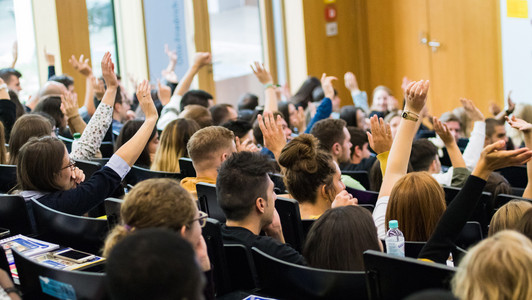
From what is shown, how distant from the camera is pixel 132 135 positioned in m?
5.10

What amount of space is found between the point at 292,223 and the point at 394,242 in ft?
1.80

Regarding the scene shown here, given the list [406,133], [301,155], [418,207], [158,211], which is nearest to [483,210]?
[406,133]

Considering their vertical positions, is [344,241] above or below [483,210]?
above

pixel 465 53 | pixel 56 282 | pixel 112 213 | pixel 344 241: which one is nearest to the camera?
pixel 56 282

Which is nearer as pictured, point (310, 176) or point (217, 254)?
point (217, 254)

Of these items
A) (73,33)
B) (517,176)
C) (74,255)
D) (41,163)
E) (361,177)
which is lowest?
(517,176)

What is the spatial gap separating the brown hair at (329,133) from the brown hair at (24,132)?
1.92 meters

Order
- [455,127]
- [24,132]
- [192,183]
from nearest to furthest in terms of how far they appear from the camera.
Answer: [192,183] < [24,132] < [455,127]

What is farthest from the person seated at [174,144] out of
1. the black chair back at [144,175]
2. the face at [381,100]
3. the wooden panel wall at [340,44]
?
the wooden panel wall at [340,44]

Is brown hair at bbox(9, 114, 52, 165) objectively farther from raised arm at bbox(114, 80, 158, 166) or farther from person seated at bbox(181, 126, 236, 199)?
person seated at bbox(181, 126, 236, 199)

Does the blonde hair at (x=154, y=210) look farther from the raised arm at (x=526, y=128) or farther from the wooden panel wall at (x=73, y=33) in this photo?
the wooden panel wall at (x=73, y=33)

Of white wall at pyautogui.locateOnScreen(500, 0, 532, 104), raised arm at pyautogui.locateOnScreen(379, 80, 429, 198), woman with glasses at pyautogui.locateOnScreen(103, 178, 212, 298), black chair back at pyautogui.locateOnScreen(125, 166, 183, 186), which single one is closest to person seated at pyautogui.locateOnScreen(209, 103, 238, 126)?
black chair back at pyautogui.locateOnScreen(125, 166, 183, 186)

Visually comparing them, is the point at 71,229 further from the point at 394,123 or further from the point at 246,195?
the point at 394,123

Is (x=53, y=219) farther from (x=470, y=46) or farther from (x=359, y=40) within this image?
(x=359, y=40)
